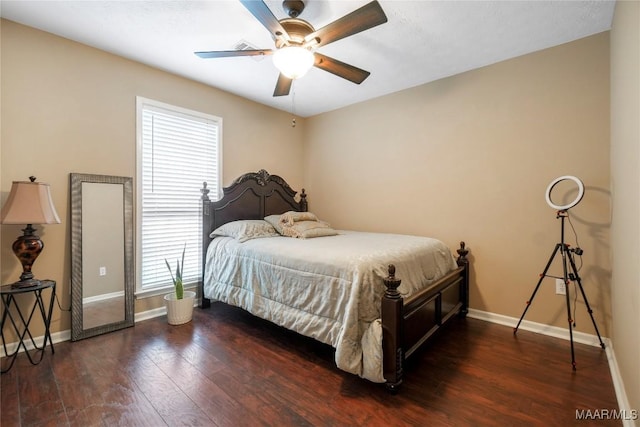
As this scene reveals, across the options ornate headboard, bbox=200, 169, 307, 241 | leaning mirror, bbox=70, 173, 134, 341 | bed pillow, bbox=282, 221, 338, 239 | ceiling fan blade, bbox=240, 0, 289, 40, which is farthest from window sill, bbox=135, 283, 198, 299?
ceiling fan blade, bbox=240, 0, 289, 40

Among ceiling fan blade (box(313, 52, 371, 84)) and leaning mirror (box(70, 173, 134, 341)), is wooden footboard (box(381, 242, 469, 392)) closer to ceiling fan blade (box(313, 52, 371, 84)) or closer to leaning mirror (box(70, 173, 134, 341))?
ceiling fan blade (box(313, 52, 371, 84))

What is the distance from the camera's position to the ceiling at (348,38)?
2.16 metres

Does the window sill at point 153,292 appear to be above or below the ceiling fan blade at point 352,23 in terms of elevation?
below

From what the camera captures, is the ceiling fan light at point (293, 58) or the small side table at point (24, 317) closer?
the ceiling fan light at point (293, 58)

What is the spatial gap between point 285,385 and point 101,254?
213 cm

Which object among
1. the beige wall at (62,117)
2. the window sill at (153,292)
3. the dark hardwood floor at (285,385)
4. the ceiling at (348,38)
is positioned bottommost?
the dark hardwood floor at (285,385)

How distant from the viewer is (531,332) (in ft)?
8.99

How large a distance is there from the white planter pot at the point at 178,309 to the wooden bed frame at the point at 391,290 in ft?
1.33

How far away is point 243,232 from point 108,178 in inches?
54.2

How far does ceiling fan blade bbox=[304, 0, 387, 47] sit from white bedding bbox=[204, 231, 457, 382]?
4.95ft

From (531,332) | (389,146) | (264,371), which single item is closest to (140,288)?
(264,371)

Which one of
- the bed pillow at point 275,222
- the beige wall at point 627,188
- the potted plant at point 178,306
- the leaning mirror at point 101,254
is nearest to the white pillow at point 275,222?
the bed pillow at point 275,222

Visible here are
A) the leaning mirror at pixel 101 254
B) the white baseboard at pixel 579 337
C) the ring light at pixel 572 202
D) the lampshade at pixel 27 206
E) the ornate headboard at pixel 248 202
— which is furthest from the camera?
the ornate headboard at pixel 248 202

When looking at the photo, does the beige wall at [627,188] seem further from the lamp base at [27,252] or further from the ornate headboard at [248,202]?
the lamp base at [27,252]
